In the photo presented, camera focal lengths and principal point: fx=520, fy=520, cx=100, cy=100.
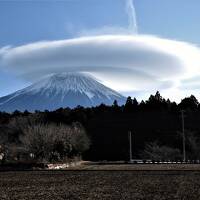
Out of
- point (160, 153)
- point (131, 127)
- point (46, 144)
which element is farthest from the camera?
point (131, 127)

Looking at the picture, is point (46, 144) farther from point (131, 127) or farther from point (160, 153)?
point (131, 127)

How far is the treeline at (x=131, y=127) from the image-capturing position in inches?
3083

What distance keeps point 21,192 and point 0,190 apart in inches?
55.7

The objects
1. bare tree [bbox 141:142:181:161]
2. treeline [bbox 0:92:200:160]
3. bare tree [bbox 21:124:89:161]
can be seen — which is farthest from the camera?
treeline [bbox 0:92:200:160]

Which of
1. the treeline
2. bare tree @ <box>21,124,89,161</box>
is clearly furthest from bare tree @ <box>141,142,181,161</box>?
bare tree @ <box>21,124,89,161</box>

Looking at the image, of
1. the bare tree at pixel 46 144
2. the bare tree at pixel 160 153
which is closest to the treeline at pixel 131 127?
the bare tree at pixel 160 153

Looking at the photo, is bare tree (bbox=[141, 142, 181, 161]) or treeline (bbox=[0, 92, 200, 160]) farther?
treeline (bbox=[0, 92, 200, 160])

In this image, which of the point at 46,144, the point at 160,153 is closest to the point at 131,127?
the point at 160,153

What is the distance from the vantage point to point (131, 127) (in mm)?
92812

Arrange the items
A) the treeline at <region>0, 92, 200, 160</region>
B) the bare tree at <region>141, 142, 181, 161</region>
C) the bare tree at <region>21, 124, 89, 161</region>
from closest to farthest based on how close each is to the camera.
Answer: the bare tree at <region>21, 124, 89, 161</region> → the bare tree at <region>141, 142, 181, 161</region> → the treeline at <region>0, 92, 200, 160</region>

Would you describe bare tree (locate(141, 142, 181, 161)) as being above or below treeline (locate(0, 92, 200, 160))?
below

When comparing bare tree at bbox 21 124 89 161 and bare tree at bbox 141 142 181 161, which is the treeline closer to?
bare tree at bbox 141 142 181 161

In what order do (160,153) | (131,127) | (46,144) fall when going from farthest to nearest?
1. (131,127)
2. (160,153)
3. (46,144)

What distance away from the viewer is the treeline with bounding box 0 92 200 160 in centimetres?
7831
